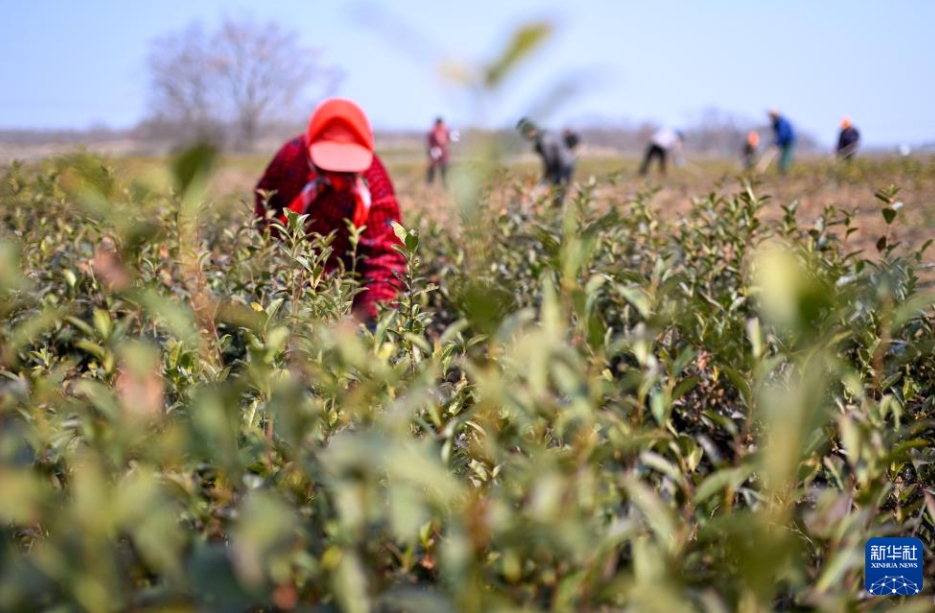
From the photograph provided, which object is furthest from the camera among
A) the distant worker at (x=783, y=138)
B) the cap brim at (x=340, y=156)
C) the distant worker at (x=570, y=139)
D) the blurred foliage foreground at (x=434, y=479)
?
the distant worker at (x=783, y=138)

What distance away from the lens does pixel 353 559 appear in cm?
91

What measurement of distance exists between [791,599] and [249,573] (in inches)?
38.9

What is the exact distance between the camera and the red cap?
3773 millimetres

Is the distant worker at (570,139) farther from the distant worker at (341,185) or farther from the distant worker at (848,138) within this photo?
the distant worker at (341,185)

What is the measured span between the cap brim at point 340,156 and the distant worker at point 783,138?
1558 centimetres

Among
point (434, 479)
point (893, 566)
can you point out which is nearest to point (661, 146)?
point (893, 566)

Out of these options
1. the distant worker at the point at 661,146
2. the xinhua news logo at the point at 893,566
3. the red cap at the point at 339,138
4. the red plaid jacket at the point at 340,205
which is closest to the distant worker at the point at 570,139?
the distant worker at the point at 661,146

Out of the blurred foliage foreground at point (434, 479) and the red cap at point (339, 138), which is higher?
the red cap at point (339, 138)

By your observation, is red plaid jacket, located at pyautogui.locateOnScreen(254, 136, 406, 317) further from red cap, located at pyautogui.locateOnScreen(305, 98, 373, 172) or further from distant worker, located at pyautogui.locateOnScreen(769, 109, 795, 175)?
distant worker, located at pyautogui.locateOnScreen(769, 109, 795, 175)

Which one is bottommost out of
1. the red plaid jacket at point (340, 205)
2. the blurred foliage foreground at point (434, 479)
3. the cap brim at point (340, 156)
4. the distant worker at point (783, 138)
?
the blurred foliage foreground at point (434, 479)

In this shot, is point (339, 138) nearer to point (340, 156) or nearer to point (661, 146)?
point (340, 156)

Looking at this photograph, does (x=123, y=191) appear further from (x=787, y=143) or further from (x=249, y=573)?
(x=787, y=143)

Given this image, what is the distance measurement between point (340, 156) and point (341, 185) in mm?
147

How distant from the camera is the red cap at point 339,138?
377 centimetres
